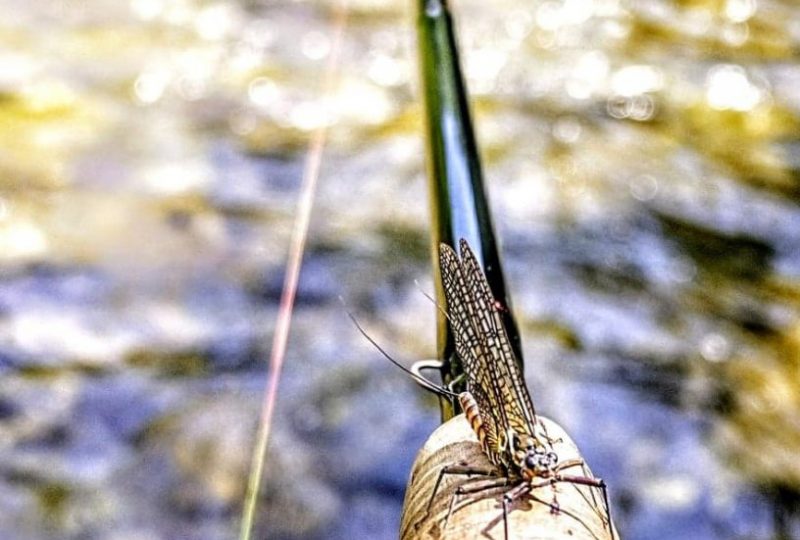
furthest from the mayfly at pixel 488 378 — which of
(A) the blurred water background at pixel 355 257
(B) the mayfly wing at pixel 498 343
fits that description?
(A) the blurred water background at pixel 355 257

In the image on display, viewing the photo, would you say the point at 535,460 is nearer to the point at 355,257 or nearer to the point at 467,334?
the point at 467,334

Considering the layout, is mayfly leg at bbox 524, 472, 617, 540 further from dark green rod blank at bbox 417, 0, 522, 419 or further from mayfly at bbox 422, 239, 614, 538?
dark green rod blank at bbox 417, 0, 522, 419

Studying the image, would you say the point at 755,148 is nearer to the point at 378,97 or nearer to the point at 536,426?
the point at 378,97

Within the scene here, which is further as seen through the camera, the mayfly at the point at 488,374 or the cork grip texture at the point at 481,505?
the mayfly at the point at 488,374

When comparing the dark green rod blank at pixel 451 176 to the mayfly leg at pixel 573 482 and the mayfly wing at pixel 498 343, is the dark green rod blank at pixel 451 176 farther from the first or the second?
the mayfly leg at pixel 573 482

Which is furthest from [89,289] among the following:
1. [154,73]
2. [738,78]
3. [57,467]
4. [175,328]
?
[738,78]

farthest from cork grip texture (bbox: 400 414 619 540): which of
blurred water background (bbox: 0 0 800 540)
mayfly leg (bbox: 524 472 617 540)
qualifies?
blurred water background (bbox: 0 0 800 540)

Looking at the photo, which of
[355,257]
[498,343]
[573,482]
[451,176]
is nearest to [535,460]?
[573,482]

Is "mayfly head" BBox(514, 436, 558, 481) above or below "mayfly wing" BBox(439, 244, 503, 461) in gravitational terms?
below
